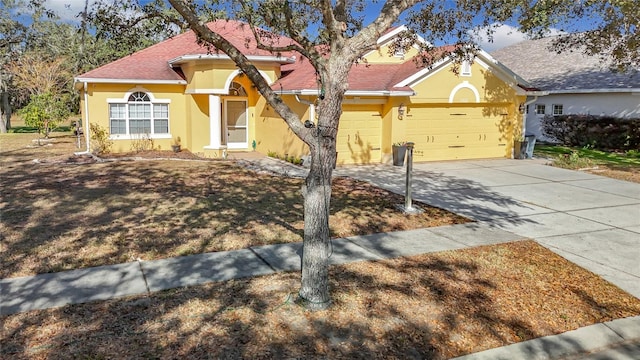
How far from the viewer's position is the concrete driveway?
26.1ft

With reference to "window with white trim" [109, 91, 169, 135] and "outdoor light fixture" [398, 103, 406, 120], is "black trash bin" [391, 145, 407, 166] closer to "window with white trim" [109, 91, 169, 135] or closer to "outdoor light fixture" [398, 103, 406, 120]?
"outdoor light fixture" [398, 103, 406, 120]

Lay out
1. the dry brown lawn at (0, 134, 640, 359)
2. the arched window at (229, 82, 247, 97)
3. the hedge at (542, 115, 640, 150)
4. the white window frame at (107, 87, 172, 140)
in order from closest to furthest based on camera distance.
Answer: the dry brown lawn at (0, 134, 640, 359)
the white window frame at (107, 87, 172, 140)
the arched window at (229, 82, 247, 97)
the hedge at (542, 115, 640, 150)

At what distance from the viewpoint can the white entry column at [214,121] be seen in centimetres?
1884

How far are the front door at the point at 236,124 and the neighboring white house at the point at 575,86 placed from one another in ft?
39.9

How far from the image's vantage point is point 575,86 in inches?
993

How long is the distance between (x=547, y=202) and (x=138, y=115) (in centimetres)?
1519

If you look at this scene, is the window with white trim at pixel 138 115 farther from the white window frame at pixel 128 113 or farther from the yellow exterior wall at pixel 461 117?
the yellow exterior wall at pixel 461 117

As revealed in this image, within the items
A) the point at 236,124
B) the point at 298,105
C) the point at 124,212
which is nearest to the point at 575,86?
the point at 298,105

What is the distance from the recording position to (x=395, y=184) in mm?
13852

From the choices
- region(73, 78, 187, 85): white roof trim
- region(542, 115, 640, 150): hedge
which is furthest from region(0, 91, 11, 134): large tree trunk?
region(542, 115, 640, 150): hedge

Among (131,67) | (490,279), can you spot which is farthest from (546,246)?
(131,67)

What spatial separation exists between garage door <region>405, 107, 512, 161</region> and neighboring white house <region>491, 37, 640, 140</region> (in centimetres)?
265

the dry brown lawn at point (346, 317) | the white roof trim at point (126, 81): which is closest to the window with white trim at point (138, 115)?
the white roof trim at point (126, 81)

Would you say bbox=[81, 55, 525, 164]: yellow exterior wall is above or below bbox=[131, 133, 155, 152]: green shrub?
above
